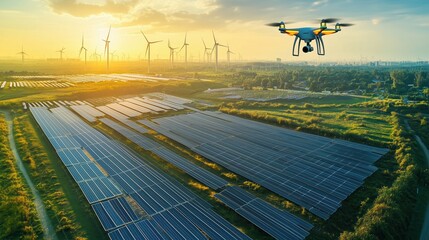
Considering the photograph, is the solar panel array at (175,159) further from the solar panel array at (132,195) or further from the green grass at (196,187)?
the solar panel array at (132,195)

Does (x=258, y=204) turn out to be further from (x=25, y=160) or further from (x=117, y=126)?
(x=117, y=126)

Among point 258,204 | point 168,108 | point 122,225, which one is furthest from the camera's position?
point 168,108

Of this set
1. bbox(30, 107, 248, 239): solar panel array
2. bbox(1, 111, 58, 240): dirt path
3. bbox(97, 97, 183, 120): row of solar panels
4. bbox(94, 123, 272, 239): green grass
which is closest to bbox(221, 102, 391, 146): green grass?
bbox(97, 97, 183, 120): row of solar panels

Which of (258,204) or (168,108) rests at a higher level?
(168,108)

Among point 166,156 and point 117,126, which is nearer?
point 166,156

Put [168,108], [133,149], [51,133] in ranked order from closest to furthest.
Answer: [133,149] < [51,133] < [168,108]

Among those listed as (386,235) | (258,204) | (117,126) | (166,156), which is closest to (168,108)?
(117,126)
